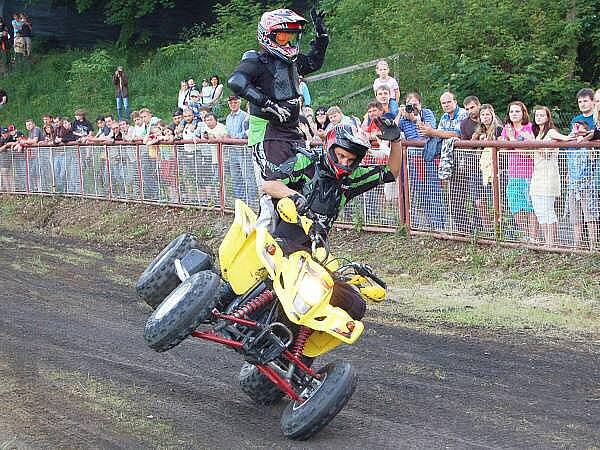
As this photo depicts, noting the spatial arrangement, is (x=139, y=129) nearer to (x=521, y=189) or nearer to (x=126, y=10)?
(x=521, y=189)

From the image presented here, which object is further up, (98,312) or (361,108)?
(361,108)

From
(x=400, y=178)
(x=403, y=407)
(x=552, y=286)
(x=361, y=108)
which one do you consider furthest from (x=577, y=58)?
(x=403, y=407)

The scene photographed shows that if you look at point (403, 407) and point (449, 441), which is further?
point (403, 407)

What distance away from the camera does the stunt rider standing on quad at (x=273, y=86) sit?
7.41m

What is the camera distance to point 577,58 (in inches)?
672

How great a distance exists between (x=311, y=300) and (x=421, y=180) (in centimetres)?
646

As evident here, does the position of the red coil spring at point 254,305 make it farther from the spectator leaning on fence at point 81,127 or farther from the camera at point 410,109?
the spectator leaning on fence at point 81,127

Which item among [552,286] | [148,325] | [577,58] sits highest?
[577,58]

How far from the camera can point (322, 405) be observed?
19.1 ft

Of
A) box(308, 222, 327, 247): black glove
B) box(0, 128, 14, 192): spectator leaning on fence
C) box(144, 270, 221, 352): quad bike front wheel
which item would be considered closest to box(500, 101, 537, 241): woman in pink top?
box(308, 222, 327, 247): black glove

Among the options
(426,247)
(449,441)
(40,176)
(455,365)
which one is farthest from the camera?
(40,176)

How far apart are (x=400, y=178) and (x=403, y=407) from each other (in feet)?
19.6

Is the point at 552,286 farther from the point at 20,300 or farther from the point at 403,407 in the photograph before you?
the point at 20,300

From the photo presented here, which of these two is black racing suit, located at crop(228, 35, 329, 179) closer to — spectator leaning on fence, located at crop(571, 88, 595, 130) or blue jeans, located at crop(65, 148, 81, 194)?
spectator leaning on fence, located at crop(571, 88, 595, 130)
